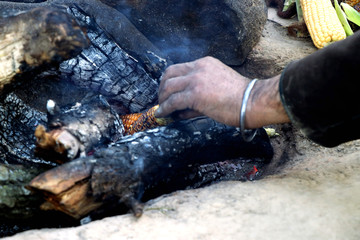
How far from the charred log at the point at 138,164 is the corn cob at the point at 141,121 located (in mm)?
168

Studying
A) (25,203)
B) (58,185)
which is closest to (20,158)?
(25,203)

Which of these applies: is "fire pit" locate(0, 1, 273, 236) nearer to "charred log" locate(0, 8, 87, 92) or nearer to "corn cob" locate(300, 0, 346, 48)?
"charred log" locate(0, 8, 87, 92)

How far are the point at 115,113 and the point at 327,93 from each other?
151cm

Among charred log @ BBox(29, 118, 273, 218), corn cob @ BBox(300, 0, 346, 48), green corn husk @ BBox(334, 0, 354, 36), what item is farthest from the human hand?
green corn husk @ BBox(334, 0, 354, 36)

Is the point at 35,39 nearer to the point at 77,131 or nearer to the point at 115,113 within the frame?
the point at 77,131

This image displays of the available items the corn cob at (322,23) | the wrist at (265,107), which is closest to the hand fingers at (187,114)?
the wrist at (265,107)

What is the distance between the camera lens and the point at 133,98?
2.73 meters

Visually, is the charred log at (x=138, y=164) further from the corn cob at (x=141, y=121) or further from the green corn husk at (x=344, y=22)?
the green corn husk at (x=344, y=22)

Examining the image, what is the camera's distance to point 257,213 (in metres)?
1.60

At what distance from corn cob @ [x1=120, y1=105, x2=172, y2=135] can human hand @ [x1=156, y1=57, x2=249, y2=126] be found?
28 cm

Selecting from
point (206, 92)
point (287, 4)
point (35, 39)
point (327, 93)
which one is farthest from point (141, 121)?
point (287, 4)

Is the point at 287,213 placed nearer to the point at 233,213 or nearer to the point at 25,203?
the point at 233,213

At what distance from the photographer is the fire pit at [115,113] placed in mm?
1711

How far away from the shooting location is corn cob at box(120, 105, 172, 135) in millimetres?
2357
